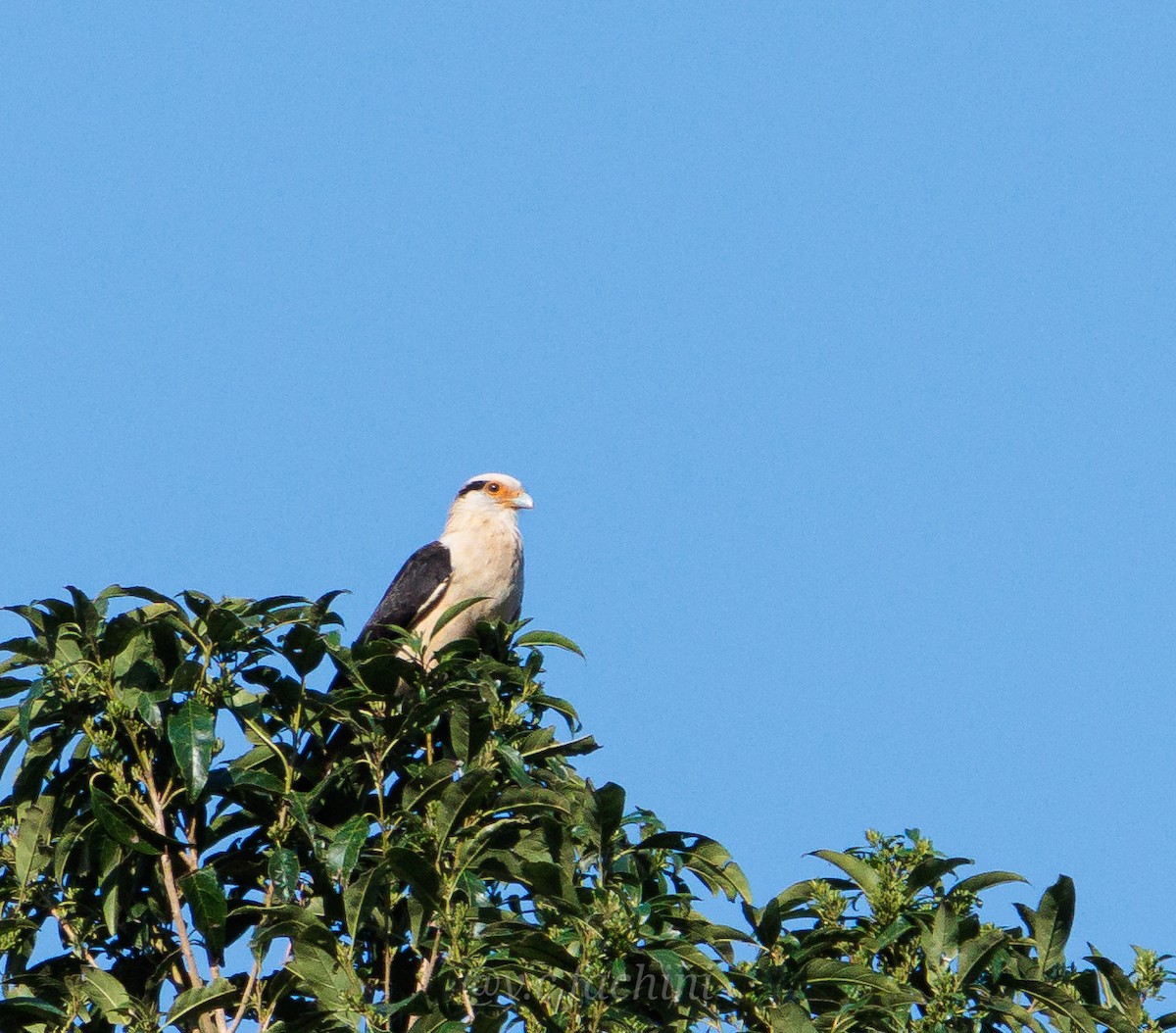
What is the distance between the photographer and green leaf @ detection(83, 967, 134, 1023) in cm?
452

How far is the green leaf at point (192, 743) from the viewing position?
4734mm

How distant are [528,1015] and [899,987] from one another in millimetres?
1126

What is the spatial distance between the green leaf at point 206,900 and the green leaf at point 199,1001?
182mm

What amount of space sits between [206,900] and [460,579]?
5.11 meters

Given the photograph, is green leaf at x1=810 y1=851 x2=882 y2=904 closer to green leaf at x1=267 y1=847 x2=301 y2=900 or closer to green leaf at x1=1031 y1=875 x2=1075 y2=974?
green leaf at x1=1031 y1=875 x2=1075 y2=974

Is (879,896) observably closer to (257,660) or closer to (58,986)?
(257,660)

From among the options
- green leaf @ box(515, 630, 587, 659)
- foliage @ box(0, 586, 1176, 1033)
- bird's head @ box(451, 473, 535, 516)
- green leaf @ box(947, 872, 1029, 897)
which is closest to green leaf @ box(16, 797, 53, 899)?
foliage @ box(0, 586, 1176, 1033)

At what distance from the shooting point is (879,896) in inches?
196

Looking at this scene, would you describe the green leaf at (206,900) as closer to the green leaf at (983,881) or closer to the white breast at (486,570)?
the green leaf at (983,881)

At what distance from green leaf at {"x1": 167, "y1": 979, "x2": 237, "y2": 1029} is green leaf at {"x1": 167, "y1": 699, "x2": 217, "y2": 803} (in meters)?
0.55

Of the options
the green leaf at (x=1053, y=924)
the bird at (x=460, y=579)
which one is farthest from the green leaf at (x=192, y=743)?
the bird at (x=460, y=579)

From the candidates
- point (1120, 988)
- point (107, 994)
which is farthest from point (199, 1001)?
point (1120, 988)

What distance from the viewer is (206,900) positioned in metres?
4.68

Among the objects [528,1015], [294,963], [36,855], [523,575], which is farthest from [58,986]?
[523,575]
